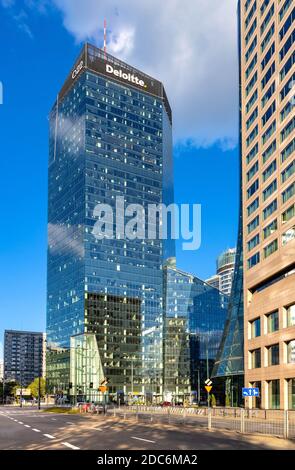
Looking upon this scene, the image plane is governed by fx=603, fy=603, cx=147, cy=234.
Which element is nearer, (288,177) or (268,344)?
(288,177)

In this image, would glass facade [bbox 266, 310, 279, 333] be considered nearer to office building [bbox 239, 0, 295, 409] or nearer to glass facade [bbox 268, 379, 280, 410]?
office building [bbox 239, 0, 295, 409]

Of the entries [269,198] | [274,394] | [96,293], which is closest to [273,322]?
[274,394]

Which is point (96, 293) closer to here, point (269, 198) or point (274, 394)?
point (269, 198)

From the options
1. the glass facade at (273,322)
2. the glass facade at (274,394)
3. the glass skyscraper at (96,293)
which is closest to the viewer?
the glass facade at (274,394)

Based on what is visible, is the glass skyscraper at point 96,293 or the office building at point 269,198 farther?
the glass skyscraper at point 96,293

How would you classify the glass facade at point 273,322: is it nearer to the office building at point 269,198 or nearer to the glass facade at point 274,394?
the office building at point 269,198

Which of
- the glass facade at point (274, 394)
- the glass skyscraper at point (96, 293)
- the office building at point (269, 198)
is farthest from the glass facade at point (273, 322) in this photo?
the glass skyscraper at point (96, 293)

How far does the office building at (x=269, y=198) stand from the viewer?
71.5m

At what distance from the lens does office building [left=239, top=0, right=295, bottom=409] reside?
71.5m

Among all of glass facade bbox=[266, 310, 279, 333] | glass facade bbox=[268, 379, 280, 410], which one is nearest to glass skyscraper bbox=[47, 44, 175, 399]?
glass facade bbox=[268, 379, 280, 410]

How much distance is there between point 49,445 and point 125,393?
16539cm
